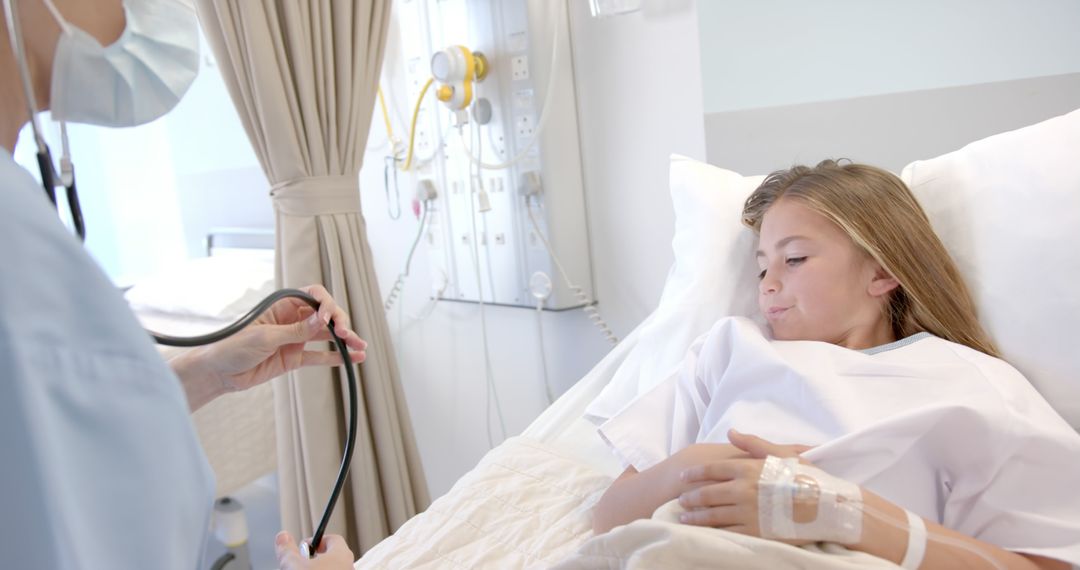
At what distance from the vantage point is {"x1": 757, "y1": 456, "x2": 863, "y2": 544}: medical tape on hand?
0.83 metres

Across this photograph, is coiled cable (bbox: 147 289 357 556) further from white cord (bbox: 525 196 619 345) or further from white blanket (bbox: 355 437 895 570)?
white cord (bbox: 525 196 619 345)

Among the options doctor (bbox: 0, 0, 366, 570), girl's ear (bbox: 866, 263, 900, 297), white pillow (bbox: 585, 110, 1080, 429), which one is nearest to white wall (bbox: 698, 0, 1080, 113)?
white pillow (bbox: 585, 110, 1080, 429)

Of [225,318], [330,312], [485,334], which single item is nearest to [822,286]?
[330,312]

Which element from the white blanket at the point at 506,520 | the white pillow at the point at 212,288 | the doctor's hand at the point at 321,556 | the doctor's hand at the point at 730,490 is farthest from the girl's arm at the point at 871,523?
the white pillow at the point at 212,288

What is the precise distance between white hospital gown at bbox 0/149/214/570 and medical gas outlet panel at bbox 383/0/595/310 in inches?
57.4

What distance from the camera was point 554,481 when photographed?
129cm

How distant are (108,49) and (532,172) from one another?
1265 mm

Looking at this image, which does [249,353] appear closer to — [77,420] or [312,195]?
[77,420]

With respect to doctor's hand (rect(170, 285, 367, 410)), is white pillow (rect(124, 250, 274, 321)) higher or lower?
lower

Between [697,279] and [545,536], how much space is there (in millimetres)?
537

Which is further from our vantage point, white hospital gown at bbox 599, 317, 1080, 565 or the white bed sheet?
white hospital gown at bbox 599, 317, 1080, 565

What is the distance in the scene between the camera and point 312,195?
194cm

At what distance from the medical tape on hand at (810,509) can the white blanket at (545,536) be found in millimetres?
21

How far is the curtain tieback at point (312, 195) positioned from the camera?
1930 mm
